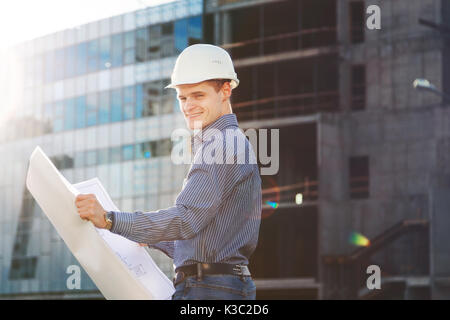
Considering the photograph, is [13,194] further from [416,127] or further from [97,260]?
[97,260]

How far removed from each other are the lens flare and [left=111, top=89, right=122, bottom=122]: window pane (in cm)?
1665

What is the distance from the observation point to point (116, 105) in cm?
4944

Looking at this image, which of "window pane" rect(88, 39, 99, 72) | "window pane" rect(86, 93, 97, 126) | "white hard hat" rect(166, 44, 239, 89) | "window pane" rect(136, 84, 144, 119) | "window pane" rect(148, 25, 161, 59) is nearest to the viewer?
"white hard hat" rect(166, 44, 239, 89)

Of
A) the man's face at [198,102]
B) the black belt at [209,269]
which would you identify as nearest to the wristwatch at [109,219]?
the black belt at [209,269]

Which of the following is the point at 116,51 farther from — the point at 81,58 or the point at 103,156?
the point at 103,156

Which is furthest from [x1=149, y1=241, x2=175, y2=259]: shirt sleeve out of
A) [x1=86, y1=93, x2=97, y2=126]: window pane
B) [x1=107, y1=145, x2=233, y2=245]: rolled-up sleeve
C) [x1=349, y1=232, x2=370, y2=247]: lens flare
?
[x1=86, y1=93, x2=97, y2=126]: window pane

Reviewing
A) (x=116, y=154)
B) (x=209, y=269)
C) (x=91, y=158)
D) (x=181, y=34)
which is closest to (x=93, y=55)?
(x=91, y=158)

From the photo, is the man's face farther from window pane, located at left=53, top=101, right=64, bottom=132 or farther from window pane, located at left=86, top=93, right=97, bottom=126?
window pane, located at left=53, top=101, right=64, bottom=132

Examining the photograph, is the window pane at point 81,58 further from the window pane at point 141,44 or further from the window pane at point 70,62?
the window pane at point 141,44

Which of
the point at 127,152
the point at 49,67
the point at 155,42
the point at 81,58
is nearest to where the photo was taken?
the point at 155,42

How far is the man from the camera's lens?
3.75 metres

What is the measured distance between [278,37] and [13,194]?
827 inches

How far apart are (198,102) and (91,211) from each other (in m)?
0.87
